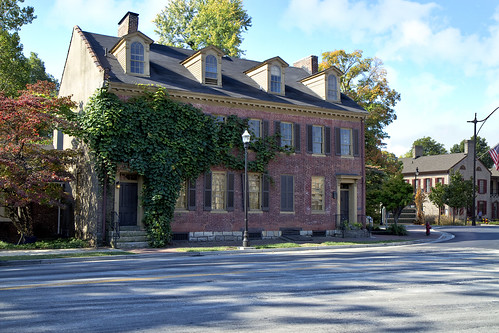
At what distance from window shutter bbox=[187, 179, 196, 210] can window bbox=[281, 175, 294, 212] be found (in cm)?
494

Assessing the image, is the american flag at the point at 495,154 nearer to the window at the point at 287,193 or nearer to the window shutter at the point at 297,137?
the window shutter at the point at 297,137

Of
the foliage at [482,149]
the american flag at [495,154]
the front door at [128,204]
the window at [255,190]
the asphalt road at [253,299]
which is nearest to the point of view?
the asphalt road at [253,299]

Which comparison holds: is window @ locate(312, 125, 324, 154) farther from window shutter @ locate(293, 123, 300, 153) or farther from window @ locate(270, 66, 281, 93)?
window @ locate(270, 66, 281, 93)

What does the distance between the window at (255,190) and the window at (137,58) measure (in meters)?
7.51

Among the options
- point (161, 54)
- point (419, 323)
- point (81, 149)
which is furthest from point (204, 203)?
point (419, 323)

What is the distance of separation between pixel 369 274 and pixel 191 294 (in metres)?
4.78

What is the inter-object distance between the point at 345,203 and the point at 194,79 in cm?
1097

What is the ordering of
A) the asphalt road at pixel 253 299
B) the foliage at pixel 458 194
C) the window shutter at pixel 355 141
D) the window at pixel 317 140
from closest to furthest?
the asphalt road at pixel 253 299 < the window at pixel 317 140 < the window shutter at pixel 355 141 < the foliage at pixel 458 194

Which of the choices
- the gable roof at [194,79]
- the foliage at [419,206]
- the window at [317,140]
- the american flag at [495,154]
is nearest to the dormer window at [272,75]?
the gable roof at [194,79]

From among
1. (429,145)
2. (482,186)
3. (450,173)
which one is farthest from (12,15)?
(429,145)

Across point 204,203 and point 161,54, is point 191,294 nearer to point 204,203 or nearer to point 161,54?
point 204,203

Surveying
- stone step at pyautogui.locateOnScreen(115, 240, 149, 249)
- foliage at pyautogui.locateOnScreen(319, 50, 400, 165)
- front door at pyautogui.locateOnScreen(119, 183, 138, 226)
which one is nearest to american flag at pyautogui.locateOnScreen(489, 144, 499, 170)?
foliage at pyautogui.locateOnScreen(319, 50, 400, 165)

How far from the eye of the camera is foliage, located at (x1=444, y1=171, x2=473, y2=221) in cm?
4672

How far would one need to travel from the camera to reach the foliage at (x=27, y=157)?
19172mm
